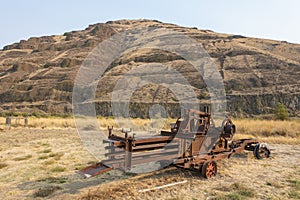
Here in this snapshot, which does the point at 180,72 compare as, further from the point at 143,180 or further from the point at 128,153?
the point at 128,153

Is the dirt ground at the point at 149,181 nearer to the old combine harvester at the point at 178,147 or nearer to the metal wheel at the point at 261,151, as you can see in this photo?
the metal wheel at the point at 261,151

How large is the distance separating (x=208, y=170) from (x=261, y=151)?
3478mm

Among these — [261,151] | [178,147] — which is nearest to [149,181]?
[178,147]

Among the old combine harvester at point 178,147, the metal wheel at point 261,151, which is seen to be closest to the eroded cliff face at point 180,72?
the metal wheel at point 261,151

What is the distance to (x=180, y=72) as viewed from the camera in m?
59.3

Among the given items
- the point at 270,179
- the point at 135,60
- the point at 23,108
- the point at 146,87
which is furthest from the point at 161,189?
the point at 135,60

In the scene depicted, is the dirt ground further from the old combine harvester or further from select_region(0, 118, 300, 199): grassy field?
the old combine harvester

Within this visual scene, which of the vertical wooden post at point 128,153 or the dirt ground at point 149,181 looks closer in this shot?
the vertical wooden post at point 128,153

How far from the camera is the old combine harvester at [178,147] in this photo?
568 cm

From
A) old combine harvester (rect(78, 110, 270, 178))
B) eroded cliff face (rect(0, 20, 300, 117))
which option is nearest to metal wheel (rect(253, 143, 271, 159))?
old combine harvester (rect(78, 110, 270, 178))

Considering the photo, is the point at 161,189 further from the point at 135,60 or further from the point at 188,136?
the point at 135,60

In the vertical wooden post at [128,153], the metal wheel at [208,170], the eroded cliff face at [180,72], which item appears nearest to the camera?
the vertical wooden post at [128,153]

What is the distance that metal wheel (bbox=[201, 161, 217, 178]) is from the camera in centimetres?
696

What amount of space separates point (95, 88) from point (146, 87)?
11149 millimetres
